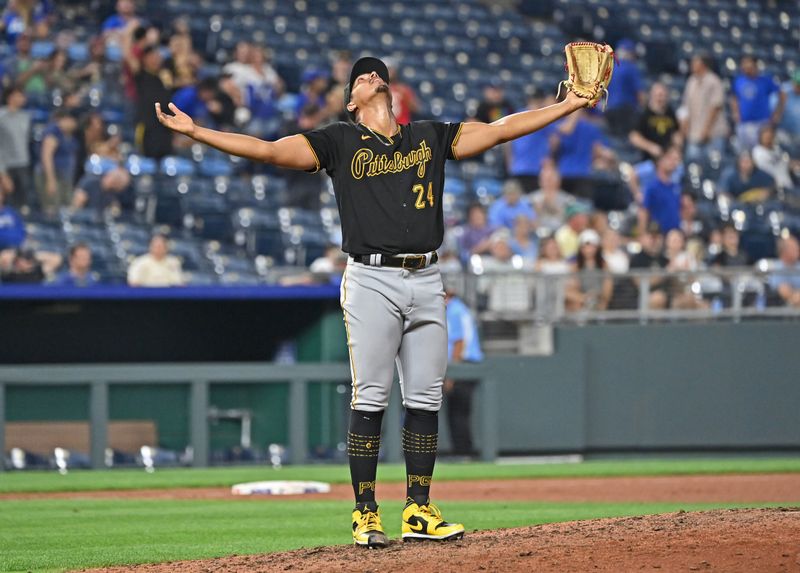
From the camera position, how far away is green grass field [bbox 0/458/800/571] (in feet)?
20.7

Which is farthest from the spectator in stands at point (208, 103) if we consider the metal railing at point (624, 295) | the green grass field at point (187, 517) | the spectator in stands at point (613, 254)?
the green grass field at point (187, 517)

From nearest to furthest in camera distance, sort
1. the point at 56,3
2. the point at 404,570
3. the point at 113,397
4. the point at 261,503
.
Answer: the point at 404,570
the point at 261,503
the point at 113,397
the point at 56,3

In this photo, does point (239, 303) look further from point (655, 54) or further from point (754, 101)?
point (655, 54)

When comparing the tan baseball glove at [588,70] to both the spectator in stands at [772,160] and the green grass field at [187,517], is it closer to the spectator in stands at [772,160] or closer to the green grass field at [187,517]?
the green grass field at [187,517]

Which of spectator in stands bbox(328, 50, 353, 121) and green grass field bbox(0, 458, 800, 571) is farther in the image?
spectator in stands bbox(328, 50, 353, 121)

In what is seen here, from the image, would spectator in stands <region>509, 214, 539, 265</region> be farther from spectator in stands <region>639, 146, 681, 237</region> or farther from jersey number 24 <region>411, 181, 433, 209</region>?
jersey number 24 <region>411, 181, 433, 209</region>

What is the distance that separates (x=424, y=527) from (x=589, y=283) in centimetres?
817

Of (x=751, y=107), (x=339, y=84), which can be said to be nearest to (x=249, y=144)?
(x=339, y=84)

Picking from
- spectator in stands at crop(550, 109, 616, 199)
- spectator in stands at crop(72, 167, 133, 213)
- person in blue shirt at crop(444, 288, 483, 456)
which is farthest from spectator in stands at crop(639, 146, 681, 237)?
spectator in stands at crop(72, 167, 133, 213)

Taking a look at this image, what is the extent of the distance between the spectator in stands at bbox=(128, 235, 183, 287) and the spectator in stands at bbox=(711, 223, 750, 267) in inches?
225

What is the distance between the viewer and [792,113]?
A: 1797 cm

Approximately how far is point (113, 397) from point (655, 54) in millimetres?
10376

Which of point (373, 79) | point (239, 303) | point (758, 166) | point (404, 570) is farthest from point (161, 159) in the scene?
point (404, 570)

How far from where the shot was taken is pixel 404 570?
467 centimetres
